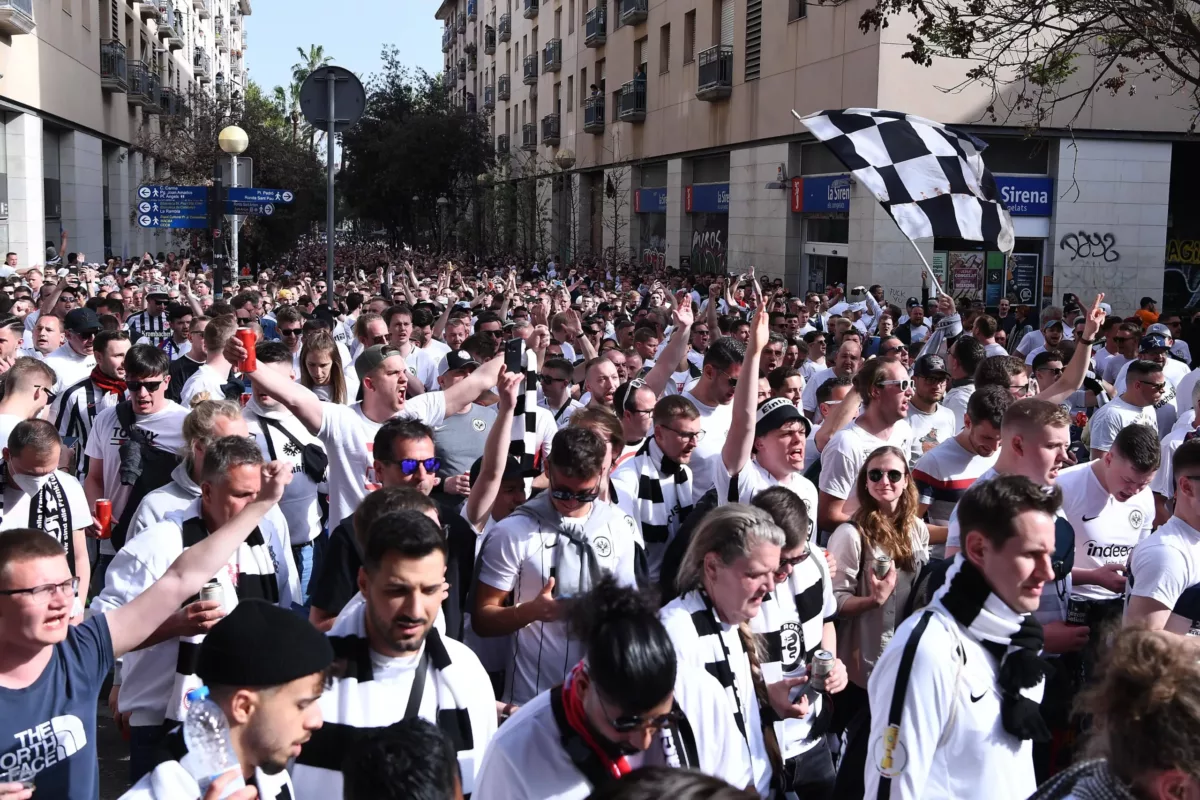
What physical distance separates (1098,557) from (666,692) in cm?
323

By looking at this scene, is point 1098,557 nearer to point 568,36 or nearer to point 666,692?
point 666,692

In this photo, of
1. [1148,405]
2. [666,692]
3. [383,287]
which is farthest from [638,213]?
[666,692]

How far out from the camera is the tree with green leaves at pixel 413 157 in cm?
5044

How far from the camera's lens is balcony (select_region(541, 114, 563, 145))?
154 ft

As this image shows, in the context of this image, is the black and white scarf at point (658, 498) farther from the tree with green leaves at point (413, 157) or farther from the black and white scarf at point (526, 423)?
the tree with green leaves at point (413, 157)

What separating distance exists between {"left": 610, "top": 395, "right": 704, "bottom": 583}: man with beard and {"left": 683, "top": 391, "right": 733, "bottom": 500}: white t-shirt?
0.15 meters

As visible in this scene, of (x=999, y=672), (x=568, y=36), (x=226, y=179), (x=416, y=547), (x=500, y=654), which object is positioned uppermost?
(x=568, y=36)

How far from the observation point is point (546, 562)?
4.42 m

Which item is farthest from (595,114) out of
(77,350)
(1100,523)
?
(1100,523)

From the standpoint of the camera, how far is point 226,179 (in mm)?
15164

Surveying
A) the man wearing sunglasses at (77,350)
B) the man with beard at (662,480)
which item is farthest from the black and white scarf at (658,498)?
the man wearing sunglasses at (77,350)

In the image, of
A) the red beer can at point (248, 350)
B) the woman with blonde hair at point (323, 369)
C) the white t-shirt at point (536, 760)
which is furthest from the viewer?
the woman with blonde hair at point (323, 369)

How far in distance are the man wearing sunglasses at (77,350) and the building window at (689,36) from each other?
80.6ft

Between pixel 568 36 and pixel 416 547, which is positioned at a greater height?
pixel 568 36
